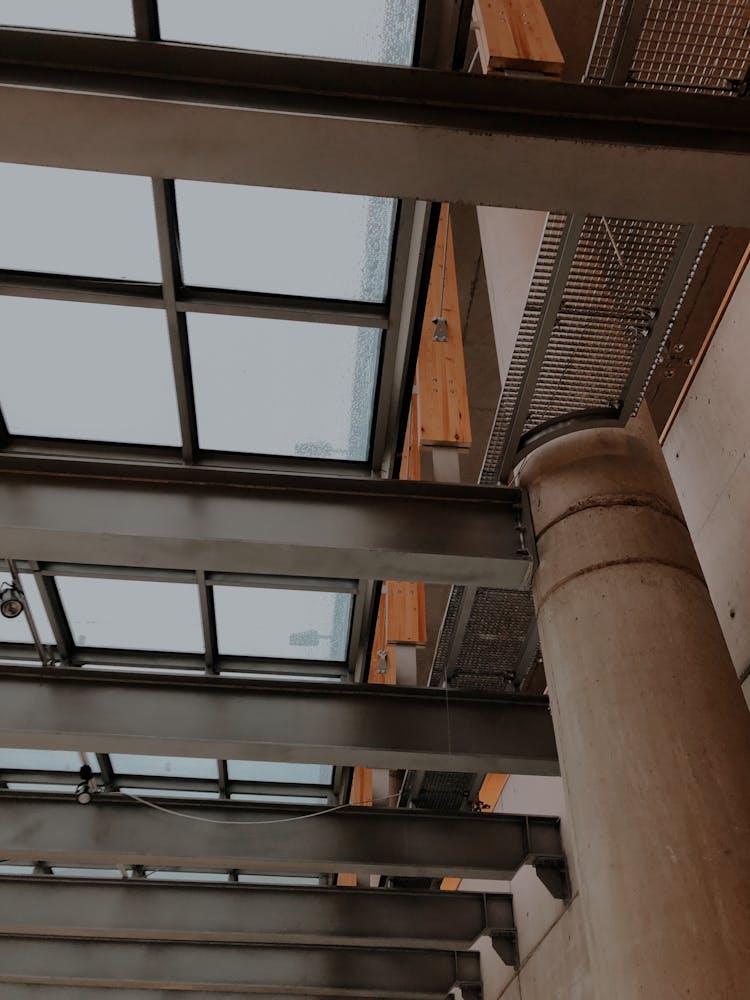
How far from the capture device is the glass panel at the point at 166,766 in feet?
36.9

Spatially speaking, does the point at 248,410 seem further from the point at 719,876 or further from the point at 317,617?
the point at 719,876

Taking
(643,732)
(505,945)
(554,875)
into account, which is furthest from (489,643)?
(505,945)

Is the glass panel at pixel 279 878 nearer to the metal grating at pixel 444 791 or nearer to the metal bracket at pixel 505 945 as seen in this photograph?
the metal bracket at pixel 505 945

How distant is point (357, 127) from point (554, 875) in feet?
25.7

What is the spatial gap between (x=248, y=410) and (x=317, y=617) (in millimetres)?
2777

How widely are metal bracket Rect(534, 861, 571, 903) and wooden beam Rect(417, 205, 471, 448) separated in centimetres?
509

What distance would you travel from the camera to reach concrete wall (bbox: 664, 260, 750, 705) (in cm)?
552

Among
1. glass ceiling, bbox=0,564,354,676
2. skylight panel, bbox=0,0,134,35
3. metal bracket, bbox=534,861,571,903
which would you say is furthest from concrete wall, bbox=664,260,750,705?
metal bracket, bbox=534,861,571,903

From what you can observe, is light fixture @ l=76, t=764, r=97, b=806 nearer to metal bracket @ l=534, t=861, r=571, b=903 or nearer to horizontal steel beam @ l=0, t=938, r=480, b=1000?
horizontal steel beam @ l=0, t=938, r=480, b=1000

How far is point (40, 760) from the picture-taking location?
442 inches

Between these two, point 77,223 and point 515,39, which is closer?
point 515,39

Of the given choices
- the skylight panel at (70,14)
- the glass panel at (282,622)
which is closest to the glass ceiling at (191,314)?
the skylight panel at (70,14)

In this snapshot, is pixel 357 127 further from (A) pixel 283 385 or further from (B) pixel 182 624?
(B) pixel 182 624

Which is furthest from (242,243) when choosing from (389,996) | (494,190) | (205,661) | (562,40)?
(389,996)
